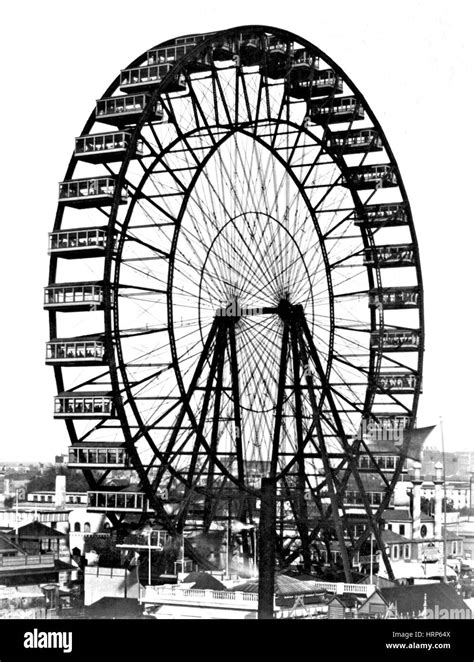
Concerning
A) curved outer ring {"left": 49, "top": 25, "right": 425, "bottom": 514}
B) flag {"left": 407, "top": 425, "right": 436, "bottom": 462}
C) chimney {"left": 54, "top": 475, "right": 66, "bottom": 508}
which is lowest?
chimney {"left": 54, "top": 475, "right": 66, "bottom": 508}

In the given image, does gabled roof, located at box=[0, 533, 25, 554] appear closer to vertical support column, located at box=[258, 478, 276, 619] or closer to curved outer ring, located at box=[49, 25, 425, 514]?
curved outer ring, located at box=[49, 25, 425, 514]

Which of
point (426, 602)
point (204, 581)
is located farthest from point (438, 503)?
point (426, 602)

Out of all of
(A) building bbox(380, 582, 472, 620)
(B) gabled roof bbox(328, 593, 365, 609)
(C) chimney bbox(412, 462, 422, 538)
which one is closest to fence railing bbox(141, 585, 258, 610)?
(B) gabled roof bbox(328, 593, 365, 609)

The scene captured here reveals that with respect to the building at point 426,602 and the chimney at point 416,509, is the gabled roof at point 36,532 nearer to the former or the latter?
the chimney at point 416,509

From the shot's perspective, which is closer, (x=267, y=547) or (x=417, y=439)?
(x=267, y=547)

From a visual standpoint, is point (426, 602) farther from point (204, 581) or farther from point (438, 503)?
point (438, 503)
